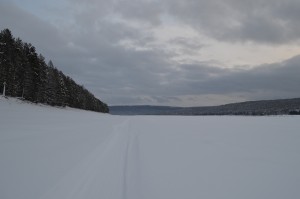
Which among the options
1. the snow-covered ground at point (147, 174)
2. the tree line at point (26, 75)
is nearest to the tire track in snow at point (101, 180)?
the snow-covered ground at point (147, 174)

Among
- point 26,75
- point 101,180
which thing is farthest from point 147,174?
point 26,75

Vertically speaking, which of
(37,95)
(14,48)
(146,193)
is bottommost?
(146,193)

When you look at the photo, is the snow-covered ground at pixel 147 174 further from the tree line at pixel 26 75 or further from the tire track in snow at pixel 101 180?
the tree line at pixel 26 75

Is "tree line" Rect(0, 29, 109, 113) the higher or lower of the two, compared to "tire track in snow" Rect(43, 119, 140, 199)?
higher

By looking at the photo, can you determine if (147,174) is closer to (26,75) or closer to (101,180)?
(101,180)

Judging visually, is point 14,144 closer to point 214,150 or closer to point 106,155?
point 106,155

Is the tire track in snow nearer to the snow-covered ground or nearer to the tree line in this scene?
the snow-covered ground

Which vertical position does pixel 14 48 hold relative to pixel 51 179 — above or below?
above

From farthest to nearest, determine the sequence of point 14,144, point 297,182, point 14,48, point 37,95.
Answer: point 37,95, point 14,48, point 14,144, point 297,182

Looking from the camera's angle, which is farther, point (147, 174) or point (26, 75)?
point (26, 75)

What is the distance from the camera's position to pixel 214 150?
12188 mm

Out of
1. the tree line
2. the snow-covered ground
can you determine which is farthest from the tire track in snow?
the tree line

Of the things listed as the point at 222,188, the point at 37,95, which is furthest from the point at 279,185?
the point at 37,95

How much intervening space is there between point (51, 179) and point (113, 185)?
1450 millimetres
